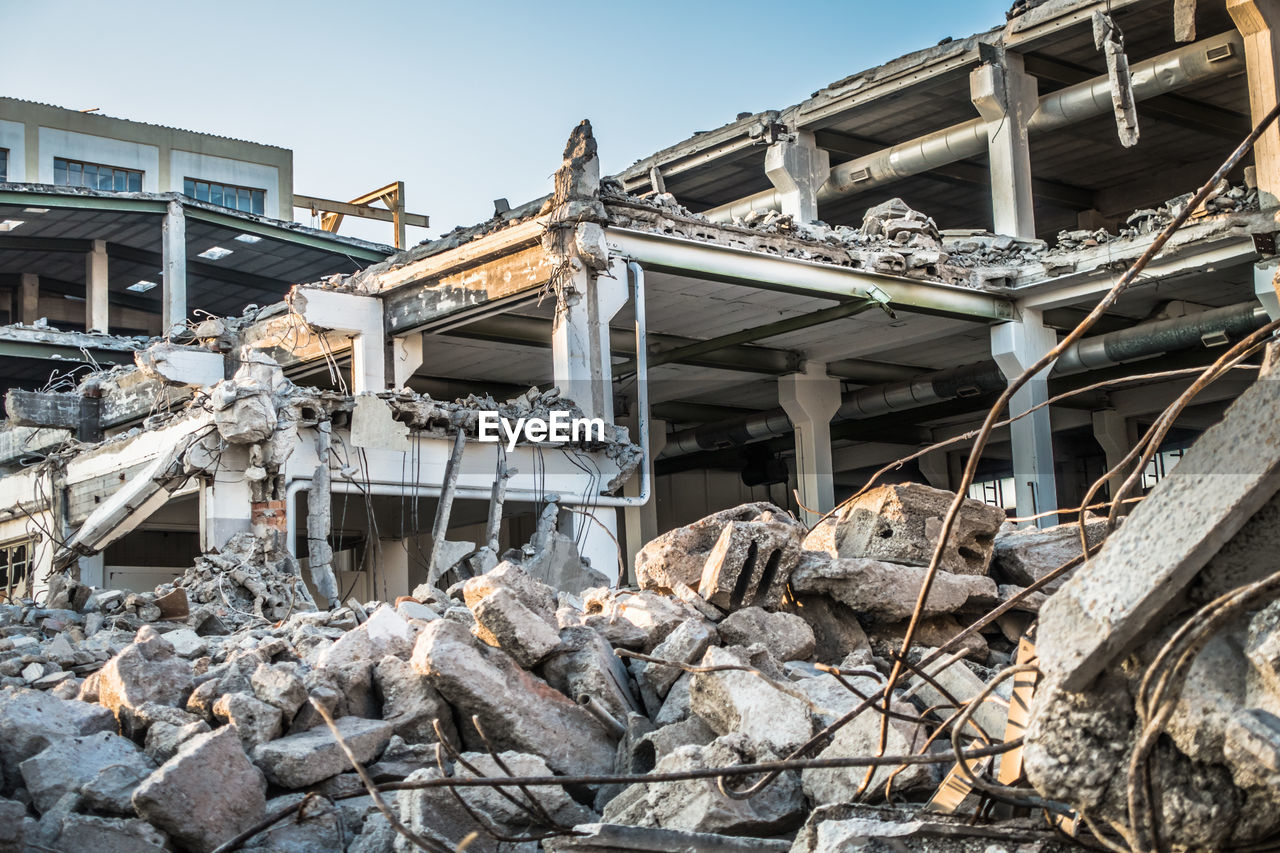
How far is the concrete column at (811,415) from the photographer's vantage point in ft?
74.5

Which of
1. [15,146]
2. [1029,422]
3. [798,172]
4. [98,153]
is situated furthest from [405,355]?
[98,153]

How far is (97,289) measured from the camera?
90.2ft

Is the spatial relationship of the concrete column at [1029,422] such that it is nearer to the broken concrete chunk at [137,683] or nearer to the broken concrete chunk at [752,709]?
the broken concrete chunk at [752,709]

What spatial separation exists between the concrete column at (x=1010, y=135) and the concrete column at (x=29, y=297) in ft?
63.2

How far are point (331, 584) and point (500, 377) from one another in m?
9.81

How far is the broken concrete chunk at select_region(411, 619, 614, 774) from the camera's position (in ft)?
20.8

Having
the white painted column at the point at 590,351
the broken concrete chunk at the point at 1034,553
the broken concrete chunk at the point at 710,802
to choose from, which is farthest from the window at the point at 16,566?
the broken concrete chunk at the point at 710,802

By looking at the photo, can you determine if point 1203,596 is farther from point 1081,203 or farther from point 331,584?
point 1081,203

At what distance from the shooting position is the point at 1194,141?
2430 cm

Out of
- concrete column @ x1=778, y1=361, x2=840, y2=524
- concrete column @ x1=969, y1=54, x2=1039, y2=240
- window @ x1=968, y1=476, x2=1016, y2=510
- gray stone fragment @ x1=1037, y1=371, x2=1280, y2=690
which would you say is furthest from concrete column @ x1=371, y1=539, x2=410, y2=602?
A: gray stone fragment @ x1=1037, y1=371, x2=1280, y2=690

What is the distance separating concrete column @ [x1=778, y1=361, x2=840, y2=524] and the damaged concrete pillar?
23.7 feet

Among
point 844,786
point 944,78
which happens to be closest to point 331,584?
point 844,786
